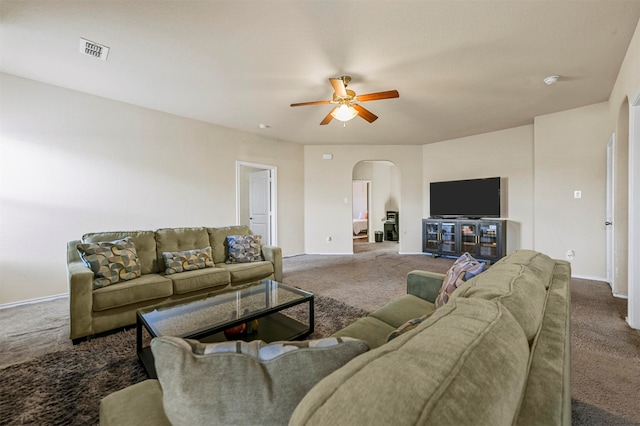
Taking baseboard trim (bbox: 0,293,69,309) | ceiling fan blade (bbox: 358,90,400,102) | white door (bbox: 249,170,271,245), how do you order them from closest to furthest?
1. ceiling fan blade (bbox: 358,90,400,102)
2. baseboard trim (bbox: 0,293,69,309)
3. white door (bbox: 249,170,271,245)

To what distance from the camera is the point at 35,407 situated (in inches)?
59.0

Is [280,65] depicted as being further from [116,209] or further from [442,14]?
[116,209]

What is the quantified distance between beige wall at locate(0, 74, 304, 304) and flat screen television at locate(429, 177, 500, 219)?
14.1 feet

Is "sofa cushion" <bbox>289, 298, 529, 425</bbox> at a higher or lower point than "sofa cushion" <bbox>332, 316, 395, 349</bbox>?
higher

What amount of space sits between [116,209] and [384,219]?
7.58 m

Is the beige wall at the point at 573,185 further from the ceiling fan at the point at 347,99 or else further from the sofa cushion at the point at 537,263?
the sofa cushion at the point at 537,263

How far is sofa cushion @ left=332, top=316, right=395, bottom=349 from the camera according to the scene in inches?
54.5

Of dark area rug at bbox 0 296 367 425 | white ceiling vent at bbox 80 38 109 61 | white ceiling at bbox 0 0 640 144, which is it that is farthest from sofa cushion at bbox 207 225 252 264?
white ceiling vent at bbox 80 38 109 61

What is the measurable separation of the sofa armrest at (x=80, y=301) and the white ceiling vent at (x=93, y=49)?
6.49ft

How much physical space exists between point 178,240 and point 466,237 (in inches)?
197

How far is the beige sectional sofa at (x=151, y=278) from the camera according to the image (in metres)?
2.20

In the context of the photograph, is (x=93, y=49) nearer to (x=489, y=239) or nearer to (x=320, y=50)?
(x=320, y=50)

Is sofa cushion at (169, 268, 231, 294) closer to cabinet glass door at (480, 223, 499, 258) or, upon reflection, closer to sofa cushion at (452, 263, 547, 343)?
sofa cushion at (452, 263, 547, 343)

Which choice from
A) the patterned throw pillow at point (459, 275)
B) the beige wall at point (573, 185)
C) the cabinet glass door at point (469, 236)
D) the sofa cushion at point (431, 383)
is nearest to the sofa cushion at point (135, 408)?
the sofa cushion at point (431, 383)
